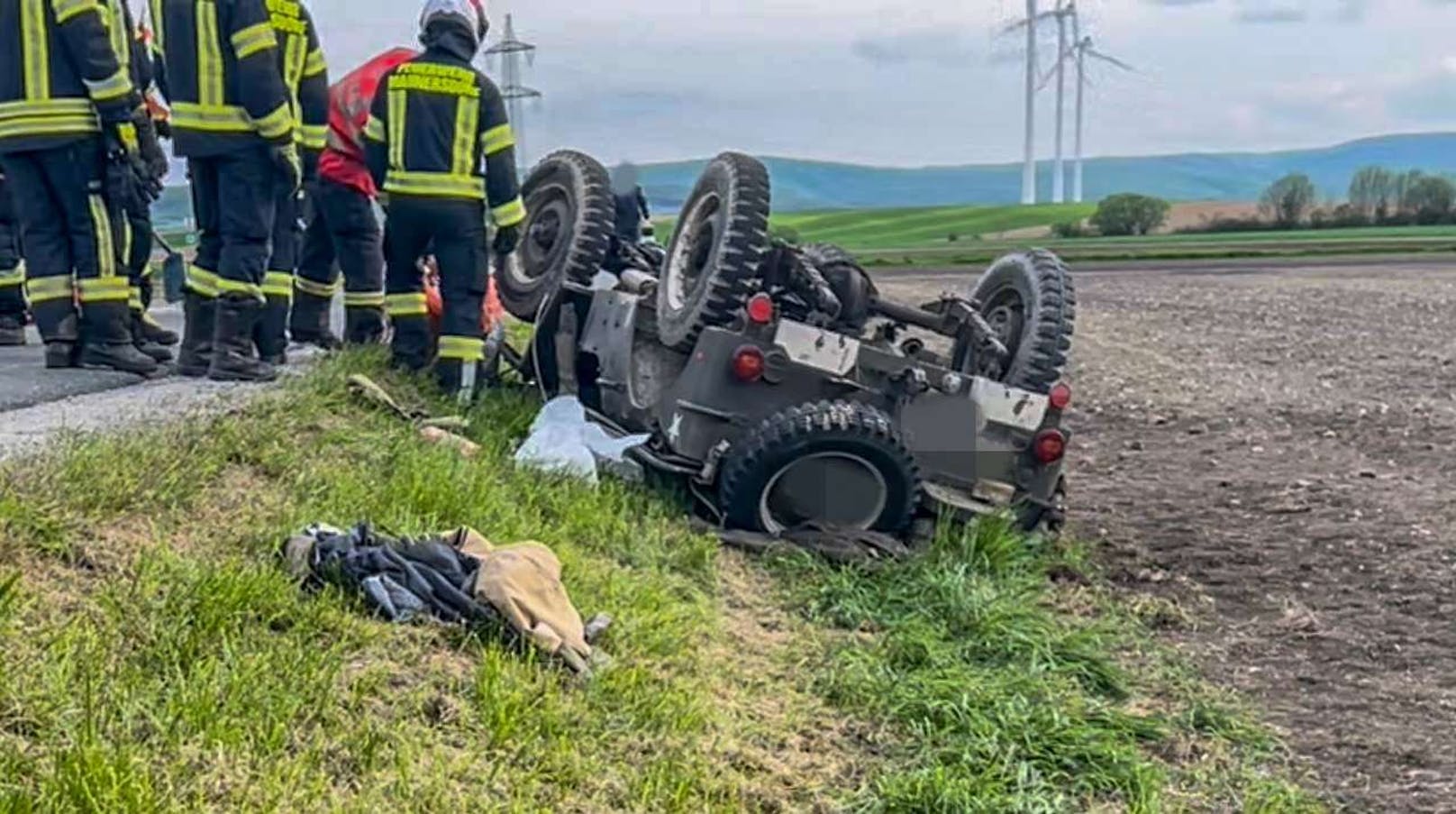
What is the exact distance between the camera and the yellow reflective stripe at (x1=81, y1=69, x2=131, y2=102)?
561 cm

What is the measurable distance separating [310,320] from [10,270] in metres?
1.58

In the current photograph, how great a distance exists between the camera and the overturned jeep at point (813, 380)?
17.5 ft

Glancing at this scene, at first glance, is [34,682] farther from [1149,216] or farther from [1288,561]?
[1149,216]

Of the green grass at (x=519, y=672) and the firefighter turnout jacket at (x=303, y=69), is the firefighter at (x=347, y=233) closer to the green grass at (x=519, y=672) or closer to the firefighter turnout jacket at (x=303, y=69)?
the firefighter turnout jacket at (x=303, y=69)

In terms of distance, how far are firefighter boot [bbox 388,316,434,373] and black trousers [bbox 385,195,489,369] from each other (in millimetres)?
49

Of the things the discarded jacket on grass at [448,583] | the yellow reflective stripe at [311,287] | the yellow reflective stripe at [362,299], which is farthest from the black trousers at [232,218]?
the discarded jacket on grass at [448,583]

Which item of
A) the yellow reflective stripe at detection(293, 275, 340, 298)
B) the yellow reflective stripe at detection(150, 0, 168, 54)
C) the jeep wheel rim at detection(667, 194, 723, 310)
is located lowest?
the yellow reflective stripe at detection(293, 275, 340, 298)

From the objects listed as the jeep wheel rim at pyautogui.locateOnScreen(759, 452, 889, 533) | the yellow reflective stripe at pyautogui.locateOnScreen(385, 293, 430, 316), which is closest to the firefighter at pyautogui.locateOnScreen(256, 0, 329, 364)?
the yellow reflective stripe at pyautogui.locateOnScreen(385, 293, 430, 316)

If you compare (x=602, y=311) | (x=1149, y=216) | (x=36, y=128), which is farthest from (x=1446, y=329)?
(x=1149, y=216)

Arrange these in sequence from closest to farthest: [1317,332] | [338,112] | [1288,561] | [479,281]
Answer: [1288,561], [479,281], [338,112], [1317,332]

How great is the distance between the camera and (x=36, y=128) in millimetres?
5711

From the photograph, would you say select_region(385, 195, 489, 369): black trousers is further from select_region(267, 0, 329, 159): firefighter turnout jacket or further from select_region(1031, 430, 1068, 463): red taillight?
select_region(1031, 430, 1068, 463): red taillight

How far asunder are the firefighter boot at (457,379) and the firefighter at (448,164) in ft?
0.08

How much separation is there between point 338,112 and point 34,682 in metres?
4.74
